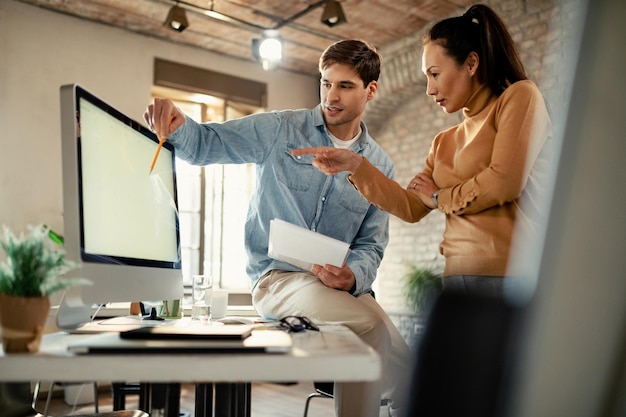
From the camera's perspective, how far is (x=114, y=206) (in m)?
1.12

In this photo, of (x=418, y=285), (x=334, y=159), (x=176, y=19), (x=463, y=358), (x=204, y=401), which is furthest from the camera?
(x=418, y=285)

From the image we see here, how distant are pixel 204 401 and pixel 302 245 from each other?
19.8 inches

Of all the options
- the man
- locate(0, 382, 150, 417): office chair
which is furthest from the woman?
locate(0, 382, 150, 417): office chair

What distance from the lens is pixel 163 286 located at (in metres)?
Answer: 1.33

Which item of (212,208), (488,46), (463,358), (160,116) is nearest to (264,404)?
(212,208)

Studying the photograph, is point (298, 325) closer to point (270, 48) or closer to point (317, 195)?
point (317, 195)

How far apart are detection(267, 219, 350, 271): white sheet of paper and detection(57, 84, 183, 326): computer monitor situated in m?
0.28

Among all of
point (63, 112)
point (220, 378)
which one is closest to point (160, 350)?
point (220, 378)

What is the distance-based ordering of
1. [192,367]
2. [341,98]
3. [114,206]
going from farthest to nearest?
[341,98] → [114,206] → [192,367]

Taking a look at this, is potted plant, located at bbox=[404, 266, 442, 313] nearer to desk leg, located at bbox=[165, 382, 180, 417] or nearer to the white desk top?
desk leg, located at bbox=[165, 382, 180, 417]

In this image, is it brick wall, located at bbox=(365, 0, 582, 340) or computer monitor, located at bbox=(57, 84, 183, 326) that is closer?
computer monitor, located at bbox=(57, 84, 183, 326)

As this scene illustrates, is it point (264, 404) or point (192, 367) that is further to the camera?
point (264, 404)

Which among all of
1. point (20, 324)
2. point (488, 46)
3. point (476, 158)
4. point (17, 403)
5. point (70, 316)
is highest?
point (488, 46)

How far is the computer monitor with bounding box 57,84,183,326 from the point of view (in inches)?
37.2
